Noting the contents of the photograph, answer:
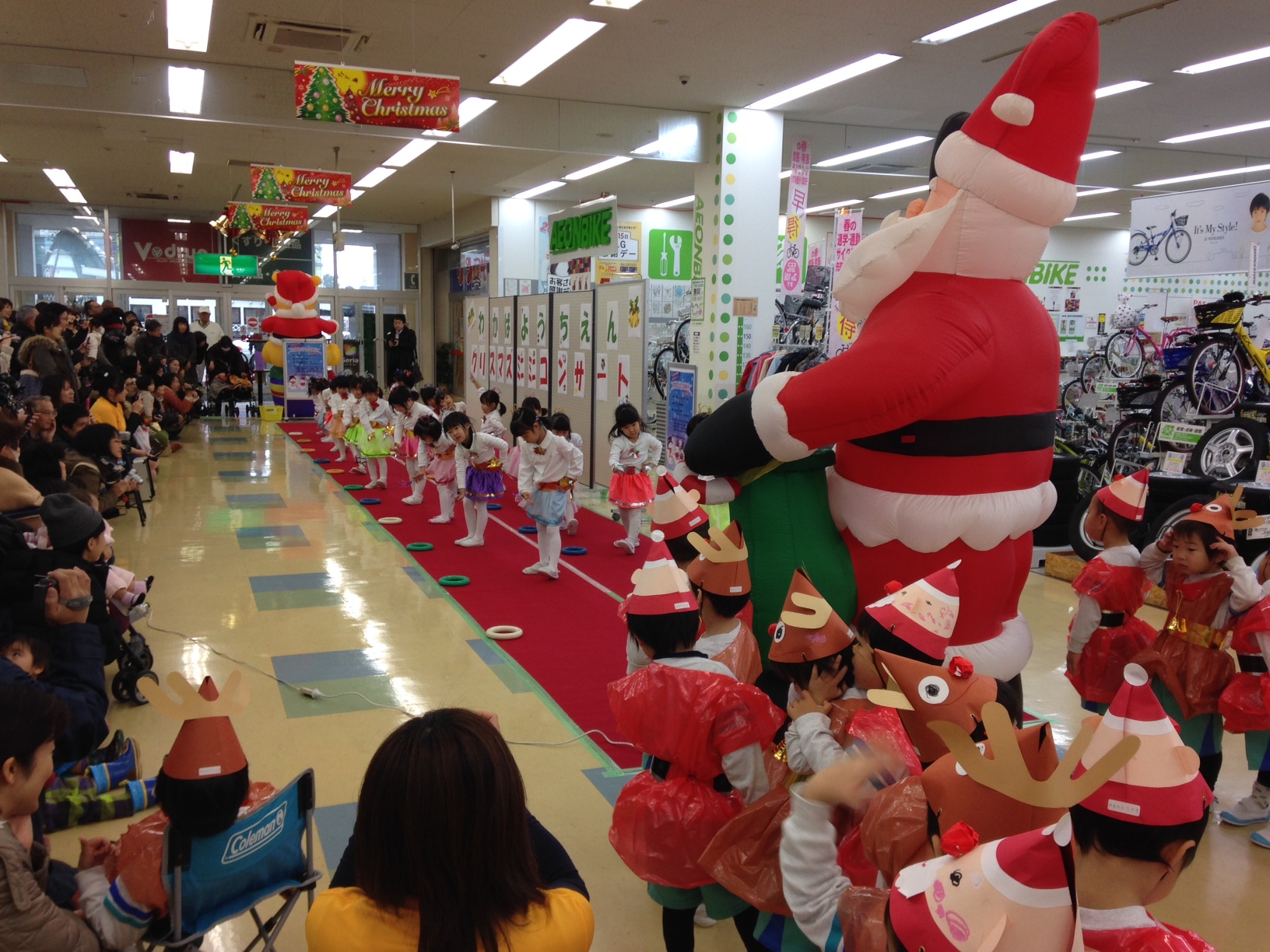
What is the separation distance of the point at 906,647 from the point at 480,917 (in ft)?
3.33

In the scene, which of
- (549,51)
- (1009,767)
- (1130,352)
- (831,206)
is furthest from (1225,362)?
(831,206)

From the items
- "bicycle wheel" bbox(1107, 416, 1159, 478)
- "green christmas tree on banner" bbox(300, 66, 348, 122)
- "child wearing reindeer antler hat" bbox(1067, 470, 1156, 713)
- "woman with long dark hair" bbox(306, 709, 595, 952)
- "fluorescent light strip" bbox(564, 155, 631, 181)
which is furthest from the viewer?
"fluorescent light strip" bbox(564, 155, 631, 181)

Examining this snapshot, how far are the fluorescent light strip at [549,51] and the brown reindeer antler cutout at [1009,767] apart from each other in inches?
285

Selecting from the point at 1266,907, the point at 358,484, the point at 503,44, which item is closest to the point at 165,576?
the point at 358,484

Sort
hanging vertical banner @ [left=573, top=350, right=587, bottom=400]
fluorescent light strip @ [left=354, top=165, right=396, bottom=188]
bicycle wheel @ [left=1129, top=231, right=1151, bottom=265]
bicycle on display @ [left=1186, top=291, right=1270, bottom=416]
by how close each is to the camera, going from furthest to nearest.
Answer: fluorescent light strip @ [left=354, top=165, right=396, bottom=188], hanging vertical banner @ [left=573, top=350, right=587, bottom=400], bicycle wheel @ [left=1129, top=231, right=1151, bottom=265], bicycle on display @ [left=1186, top=291, right=1270, bottom=416]

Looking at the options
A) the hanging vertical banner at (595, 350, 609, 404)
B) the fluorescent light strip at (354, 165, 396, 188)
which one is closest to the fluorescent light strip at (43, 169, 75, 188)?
the fluorescent light strip at (354, 165, 396, 188)

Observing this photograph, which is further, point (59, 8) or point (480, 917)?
point (59, 8)

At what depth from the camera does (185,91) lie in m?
8.87

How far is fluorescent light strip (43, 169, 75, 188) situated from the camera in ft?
50.1

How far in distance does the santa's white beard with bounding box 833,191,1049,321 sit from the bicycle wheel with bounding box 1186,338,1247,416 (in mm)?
5961

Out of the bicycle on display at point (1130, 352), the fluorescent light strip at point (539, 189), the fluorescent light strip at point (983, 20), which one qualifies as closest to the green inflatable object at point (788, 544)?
the fluorescent light strip at point (983, 20)

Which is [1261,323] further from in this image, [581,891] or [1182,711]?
[581,891]

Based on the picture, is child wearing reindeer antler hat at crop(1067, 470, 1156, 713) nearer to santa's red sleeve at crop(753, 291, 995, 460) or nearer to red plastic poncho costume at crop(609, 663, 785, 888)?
santa's red sleeve at crop(753, 291, 995, 460)

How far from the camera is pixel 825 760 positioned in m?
1.82
